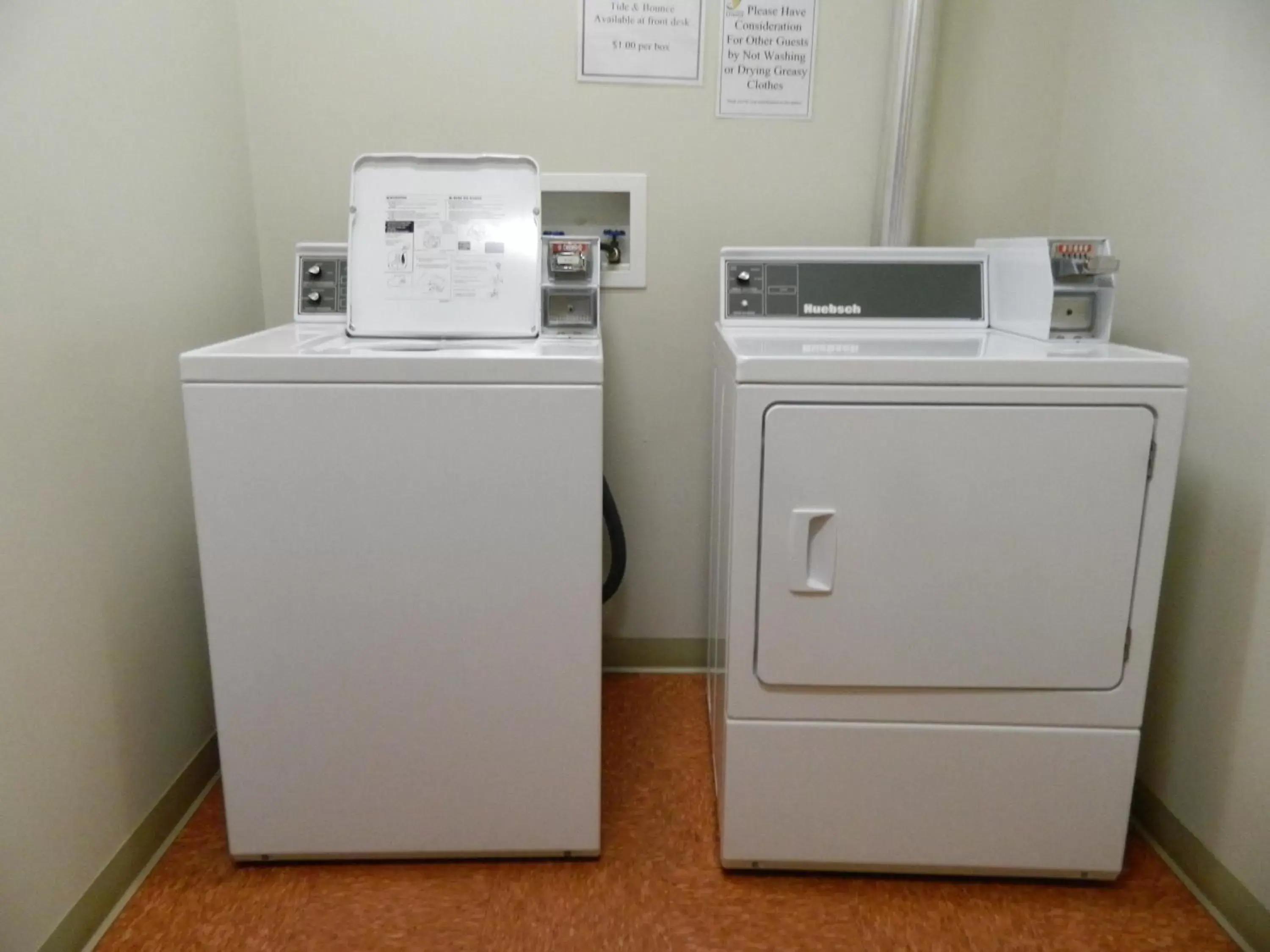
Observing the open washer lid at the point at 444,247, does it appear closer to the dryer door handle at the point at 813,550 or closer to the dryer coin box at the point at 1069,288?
the dryer door handle at the point at 813,550

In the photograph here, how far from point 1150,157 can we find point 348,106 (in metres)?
1.61

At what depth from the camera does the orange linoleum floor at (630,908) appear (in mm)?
1330

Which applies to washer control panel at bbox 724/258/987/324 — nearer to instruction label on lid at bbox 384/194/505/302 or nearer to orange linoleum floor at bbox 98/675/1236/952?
instruction label on lid at bbox 384/194/505/302

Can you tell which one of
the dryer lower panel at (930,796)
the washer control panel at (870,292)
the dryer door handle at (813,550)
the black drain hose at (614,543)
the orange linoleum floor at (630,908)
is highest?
the washer control panel at (870,292)

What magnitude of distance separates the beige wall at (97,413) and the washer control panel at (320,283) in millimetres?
156

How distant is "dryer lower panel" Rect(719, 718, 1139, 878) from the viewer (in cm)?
137

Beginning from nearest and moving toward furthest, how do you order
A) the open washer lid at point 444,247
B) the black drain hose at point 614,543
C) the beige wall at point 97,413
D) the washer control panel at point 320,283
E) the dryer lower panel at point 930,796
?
A: the beige wall at point 97,413
the dryer lower panel at point 930,796
the open washer lid at point 444,247
the washer control panel at point 320,283
the black drain hose at point 614,543

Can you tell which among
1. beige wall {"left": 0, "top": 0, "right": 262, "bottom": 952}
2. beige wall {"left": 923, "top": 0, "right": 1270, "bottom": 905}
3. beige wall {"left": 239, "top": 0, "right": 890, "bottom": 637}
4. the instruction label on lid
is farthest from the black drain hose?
beige wall {"left": 923, "top": 0, "right": 1270, "bottom": 905}

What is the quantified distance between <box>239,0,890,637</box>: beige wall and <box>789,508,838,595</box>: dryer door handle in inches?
30.1

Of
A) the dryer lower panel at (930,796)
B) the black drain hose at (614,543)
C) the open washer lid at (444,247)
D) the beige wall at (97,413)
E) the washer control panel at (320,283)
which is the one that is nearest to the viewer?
the beige wall at (97,413)

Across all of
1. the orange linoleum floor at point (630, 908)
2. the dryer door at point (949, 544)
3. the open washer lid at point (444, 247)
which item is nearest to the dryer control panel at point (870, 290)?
the open washer lid at point (444, 247)

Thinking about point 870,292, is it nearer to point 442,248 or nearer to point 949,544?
point 949,544

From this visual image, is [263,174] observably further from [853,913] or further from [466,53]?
[853,913]

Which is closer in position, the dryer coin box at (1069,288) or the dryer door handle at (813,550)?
the dryer door handle at (813,550)
